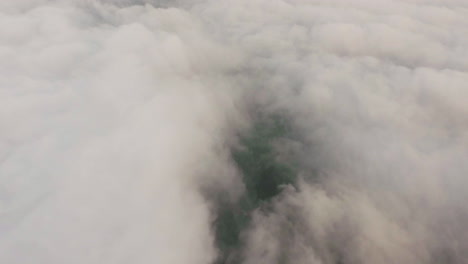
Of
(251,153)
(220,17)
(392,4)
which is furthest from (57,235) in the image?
(392,4)

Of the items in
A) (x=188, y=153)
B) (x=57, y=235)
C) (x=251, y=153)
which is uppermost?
(x=57, y=235)

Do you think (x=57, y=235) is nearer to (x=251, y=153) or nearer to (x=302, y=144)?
(x=251, y=153)

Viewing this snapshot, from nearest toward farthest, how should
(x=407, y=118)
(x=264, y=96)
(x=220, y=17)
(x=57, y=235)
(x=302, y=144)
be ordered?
(x=57, y=235) → (x=407, y=118) → (x=302, y=144) → (x=264, y=96) → (x=220, y=17)

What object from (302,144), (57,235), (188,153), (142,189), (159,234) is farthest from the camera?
(302,144)

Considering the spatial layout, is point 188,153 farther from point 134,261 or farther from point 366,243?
point 366,243

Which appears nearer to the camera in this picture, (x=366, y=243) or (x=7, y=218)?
(x=7, y=218)

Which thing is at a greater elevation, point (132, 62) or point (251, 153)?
point (132, 62)

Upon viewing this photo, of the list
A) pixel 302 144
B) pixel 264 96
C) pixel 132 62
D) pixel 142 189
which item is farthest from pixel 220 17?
pixel 142 189
